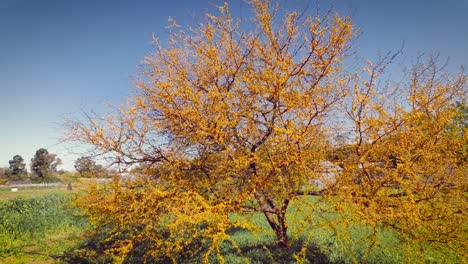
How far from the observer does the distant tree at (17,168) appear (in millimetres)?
91863

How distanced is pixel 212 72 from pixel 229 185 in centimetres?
184

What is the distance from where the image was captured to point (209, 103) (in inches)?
185

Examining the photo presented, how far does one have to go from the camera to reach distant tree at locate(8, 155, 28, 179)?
91863 mm

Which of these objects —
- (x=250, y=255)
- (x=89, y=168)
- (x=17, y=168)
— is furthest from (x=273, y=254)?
(x=17, y=168)

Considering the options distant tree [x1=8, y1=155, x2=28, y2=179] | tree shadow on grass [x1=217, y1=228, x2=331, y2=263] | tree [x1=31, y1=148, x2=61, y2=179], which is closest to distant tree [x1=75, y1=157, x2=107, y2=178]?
tree shadow on grass [x1=217, y1=228, x2=331, y2=263]

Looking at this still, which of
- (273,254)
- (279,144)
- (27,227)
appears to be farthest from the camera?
(27,227)

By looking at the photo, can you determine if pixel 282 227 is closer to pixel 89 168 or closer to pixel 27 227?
pixel 89 168

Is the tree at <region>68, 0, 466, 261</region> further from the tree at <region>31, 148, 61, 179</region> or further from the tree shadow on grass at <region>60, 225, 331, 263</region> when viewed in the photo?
the tree at <region>31, 148, 61, 179</region>

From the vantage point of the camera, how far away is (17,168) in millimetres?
94812

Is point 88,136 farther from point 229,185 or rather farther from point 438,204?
point 438,204

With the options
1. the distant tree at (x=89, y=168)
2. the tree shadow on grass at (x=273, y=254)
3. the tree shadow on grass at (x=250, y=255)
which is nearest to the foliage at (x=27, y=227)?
the tree shadow on grass at (x=250, y=255)

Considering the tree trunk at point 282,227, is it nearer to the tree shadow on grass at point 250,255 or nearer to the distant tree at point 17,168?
the tree shadow on grass at point 250,255

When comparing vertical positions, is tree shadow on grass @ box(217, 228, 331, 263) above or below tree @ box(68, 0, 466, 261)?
below

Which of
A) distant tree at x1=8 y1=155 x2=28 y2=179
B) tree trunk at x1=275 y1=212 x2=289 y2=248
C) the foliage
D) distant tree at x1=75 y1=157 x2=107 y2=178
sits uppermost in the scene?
distant tree at x1=8 y1=155 x2=28 y2=179
